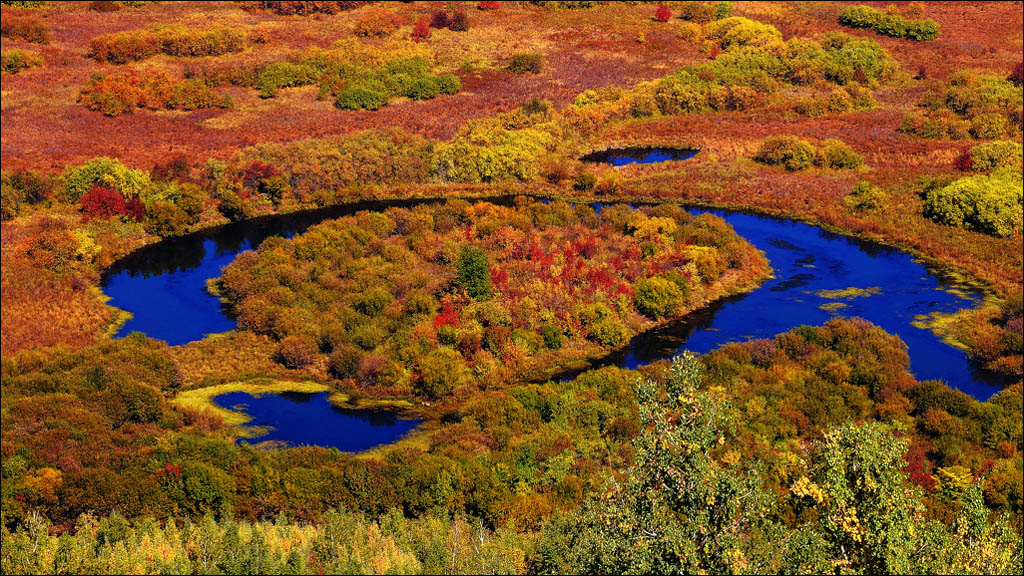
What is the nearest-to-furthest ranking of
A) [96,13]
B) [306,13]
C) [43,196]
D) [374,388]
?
[374,388] → [43,196] → [96,13] → [306,13]

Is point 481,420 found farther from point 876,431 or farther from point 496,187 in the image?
point 496,187

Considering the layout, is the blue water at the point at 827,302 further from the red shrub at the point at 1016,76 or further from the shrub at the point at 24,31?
the shrub at the point at 24,31

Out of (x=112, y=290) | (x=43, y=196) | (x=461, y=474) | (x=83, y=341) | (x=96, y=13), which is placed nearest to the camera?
(x=461, y=474)

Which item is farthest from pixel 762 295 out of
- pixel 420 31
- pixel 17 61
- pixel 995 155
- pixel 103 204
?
pixel 17 61

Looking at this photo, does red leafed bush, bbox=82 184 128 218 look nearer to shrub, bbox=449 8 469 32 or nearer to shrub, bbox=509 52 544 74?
shrub, bbox=509 52 544 74

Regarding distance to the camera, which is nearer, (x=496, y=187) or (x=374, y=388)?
(x=374, y=388)

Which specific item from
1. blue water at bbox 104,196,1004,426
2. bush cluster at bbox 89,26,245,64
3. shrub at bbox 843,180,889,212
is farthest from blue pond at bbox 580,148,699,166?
bush cluster at bbox 89,26,245,64

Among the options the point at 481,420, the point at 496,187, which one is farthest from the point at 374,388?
the point at 496,187
